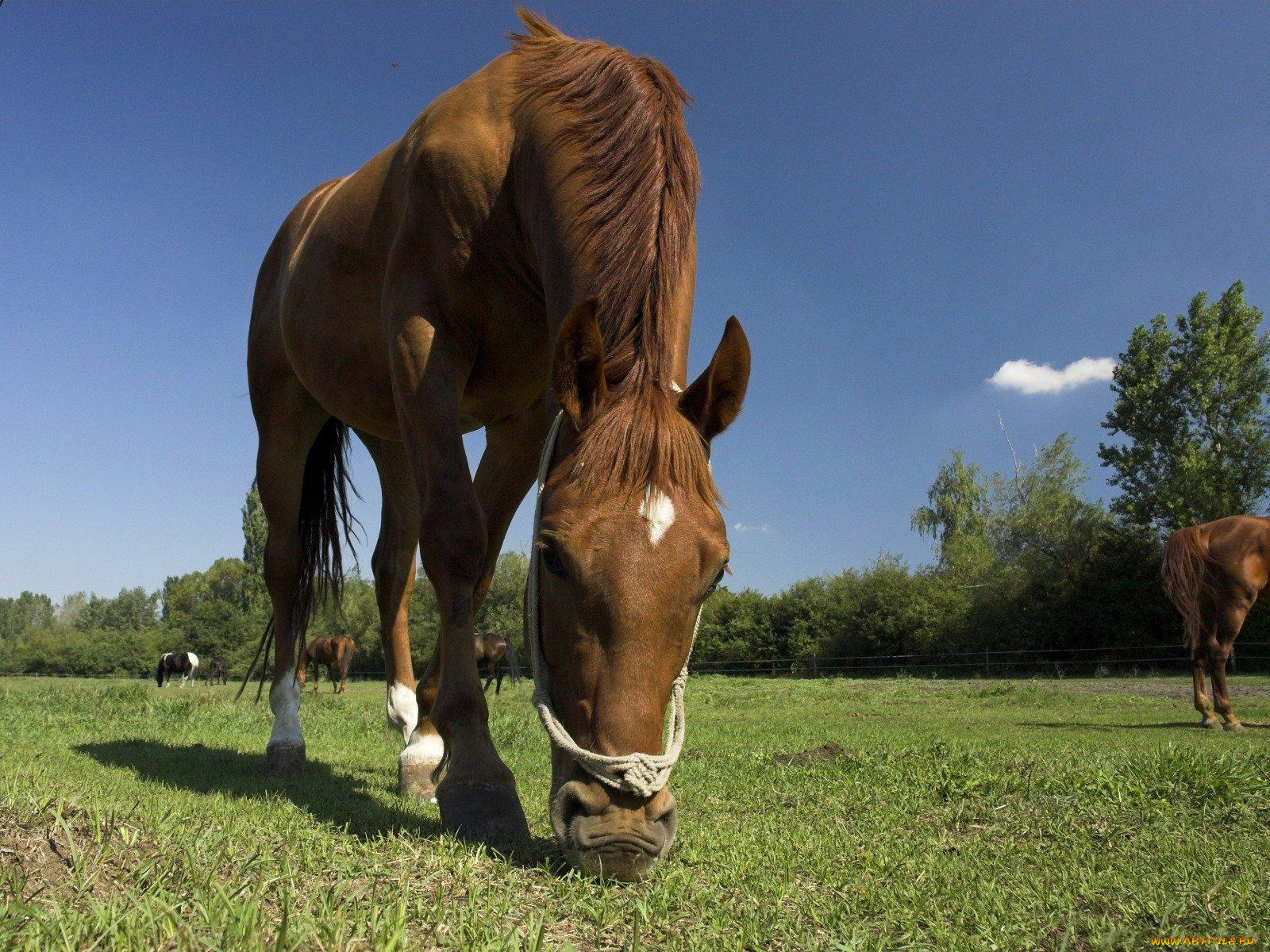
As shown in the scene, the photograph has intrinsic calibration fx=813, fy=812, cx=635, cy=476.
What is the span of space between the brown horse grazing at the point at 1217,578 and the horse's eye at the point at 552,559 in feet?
31.4

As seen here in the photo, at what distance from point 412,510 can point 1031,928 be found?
425 centimetres

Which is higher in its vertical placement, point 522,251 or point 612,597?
point 522,251

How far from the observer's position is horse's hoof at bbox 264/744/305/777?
4.29 m

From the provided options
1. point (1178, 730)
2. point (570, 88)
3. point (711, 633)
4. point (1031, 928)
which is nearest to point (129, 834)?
point (1031, 928)

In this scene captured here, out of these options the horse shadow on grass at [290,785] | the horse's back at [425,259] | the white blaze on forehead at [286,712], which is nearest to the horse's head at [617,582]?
the horse shadow on grass at [290,785]

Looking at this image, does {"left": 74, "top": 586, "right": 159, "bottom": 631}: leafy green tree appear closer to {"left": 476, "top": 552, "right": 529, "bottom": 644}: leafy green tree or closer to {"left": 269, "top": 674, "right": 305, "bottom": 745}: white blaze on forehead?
{"left": 476, "top": 552, "right": 529, "bottom": 644}: leafy green tree

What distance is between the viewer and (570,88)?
126 inches

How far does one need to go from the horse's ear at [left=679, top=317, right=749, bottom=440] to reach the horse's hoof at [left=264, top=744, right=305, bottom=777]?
3274 mm

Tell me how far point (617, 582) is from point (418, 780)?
2.10 m

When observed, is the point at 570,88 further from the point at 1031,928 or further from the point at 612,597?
the point at 1031,928

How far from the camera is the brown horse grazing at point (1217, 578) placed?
923 centimetres

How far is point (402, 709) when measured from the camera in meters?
4.43

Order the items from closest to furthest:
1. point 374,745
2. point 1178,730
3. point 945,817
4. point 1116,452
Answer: point 945,817 < point 374,745 < point 1178,730 < point 1116,452

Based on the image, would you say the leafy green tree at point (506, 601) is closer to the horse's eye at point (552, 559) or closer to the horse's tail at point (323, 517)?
the horse's tail at point (323, 517)
